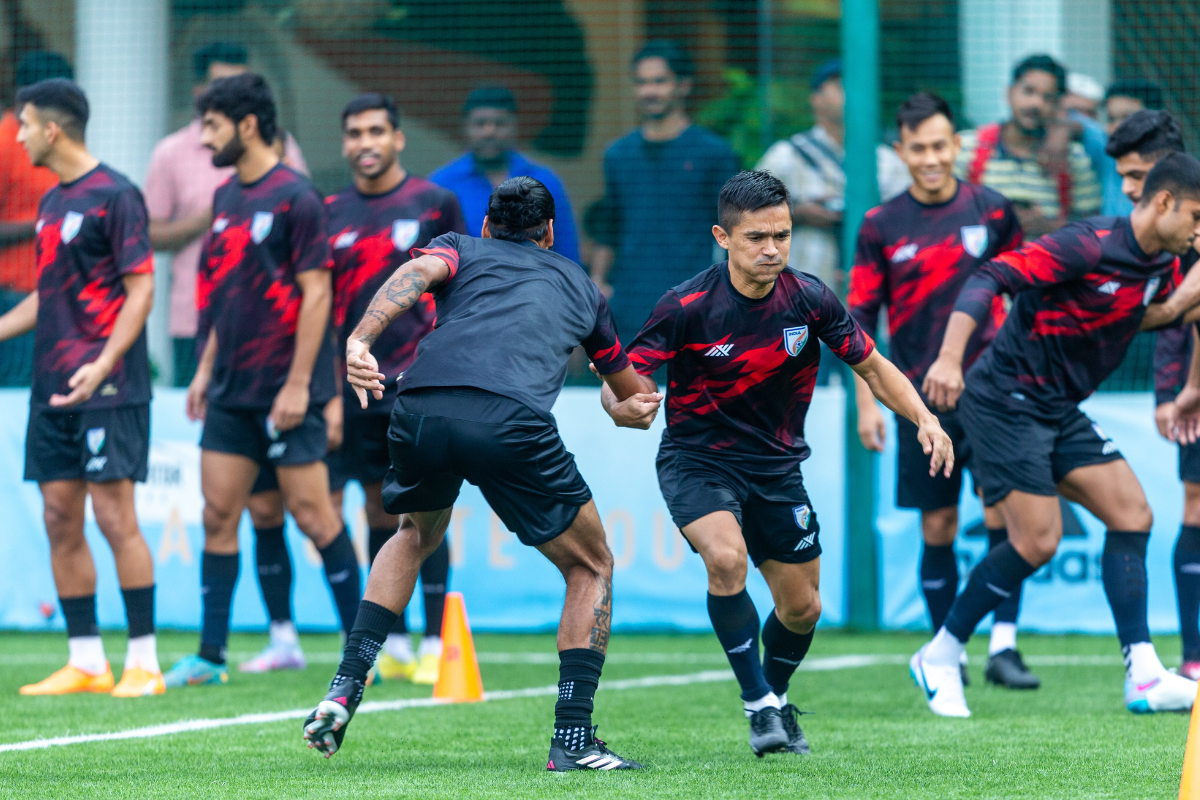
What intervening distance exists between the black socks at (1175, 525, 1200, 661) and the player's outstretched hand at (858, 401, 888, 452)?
140 centimetres

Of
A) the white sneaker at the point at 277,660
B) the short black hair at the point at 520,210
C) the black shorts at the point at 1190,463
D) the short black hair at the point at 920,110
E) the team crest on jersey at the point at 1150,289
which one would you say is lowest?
the white sneaker at the point at 277,660

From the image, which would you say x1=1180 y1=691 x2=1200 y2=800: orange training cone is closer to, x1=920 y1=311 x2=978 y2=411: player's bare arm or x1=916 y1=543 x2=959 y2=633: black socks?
x1=920 y1=311 x2=978 y2=411: player's bare arm

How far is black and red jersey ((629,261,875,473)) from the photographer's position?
4777 millimetres

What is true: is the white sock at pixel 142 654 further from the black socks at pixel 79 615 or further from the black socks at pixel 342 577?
the black socks at pixel 342 577

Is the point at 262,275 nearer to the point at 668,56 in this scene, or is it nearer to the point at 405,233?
the point at 405,233

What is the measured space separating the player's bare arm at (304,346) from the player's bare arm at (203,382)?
0.44 m

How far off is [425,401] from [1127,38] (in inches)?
226

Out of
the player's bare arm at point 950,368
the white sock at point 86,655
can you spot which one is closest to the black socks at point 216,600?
the white sock at point 86,655

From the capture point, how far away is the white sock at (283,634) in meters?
Answer: 7.19

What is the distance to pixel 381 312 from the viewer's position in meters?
4.16

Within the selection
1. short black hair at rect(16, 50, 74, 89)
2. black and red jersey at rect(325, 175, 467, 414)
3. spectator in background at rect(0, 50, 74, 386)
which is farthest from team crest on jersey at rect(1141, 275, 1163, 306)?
short black hair at rect(16, 50, 74, 89)

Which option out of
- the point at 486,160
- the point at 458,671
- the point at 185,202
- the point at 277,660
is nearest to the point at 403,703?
the point at 458,671

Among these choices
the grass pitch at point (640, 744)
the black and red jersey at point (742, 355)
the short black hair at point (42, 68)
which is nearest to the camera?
the grass pitch at point (640, 744)

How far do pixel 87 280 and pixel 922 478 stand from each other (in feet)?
12.2
